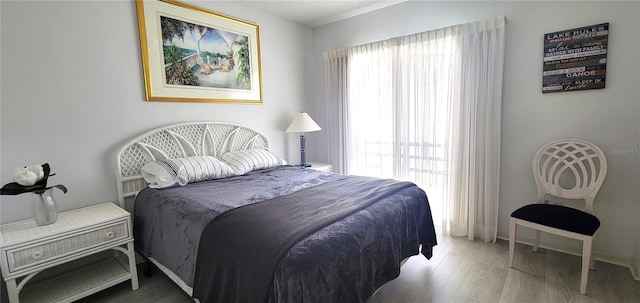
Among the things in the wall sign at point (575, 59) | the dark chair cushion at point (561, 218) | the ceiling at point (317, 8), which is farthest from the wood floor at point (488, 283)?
the ceiling at point (317, 8)

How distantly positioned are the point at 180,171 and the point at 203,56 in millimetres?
1252

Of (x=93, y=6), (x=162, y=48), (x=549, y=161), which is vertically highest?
(x=93, y=6)

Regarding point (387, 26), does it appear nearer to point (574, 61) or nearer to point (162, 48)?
point (574, 61)

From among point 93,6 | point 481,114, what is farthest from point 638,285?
point 93,6

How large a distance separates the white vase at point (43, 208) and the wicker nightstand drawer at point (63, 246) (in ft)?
0.73

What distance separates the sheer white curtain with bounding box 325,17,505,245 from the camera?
2789 millimetres

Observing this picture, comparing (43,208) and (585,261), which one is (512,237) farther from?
(43,208)

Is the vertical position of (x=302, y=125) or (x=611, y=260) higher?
(x=302, y=125)

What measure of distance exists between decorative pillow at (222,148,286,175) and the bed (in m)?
0.03

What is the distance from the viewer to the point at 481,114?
2805 mm

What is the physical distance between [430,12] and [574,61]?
1.36 metres

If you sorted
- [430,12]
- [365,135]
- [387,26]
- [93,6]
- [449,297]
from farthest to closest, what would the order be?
[365,135] < [387,26] < [430,12] < [93,6] < [449,297]

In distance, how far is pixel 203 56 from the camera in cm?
302

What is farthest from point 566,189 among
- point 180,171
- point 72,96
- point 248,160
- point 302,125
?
point 72,96
